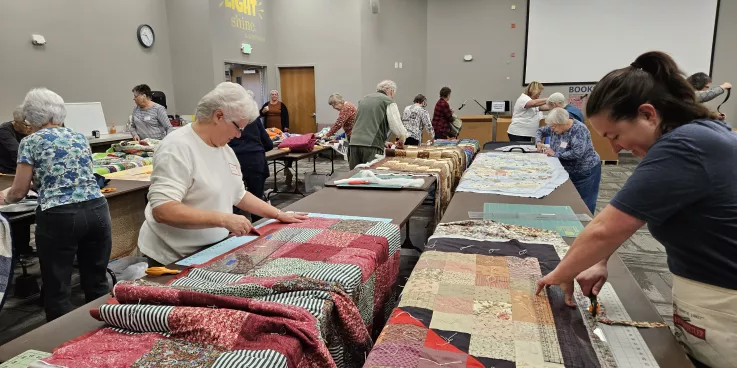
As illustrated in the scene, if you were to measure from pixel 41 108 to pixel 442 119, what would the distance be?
5.46 m

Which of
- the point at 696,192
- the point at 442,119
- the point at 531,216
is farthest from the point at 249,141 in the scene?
the point at 442,119

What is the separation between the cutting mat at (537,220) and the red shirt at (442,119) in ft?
14.8

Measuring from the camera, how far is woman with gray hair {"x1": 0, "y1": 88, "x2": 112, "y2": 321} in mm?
2225

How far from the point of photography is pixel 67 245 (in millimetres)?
2346

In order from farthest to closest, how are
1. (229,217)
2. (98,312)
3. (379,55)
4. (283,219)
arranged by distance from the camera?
(379,55), (283,219), (229,217), (98,312)

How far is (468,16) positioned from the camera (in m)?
9.74

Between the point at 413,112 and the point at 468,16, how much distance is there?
5.06m

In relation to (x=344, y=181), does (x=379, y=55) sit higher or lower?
higher

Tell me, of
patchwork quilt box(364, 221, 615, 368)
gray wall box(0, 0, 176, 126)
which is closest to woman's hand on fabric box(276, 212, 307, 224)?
patchwork quilt box(364, 221, 615, 368)

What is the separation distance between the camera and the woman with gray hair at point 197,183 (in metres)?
1.68

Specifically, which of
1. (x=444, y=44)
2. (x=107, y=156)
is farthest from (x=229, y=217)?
(x=444, y=44)

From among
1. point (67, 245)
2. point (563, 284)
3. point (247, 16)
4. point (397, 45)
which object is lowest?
point (67, 245)

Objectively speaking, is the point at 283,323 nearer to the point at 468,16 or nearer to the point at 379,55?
the point at 379,55

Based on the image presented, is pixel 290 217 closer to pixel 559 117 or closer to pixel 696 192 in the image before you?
pixel 696 192
